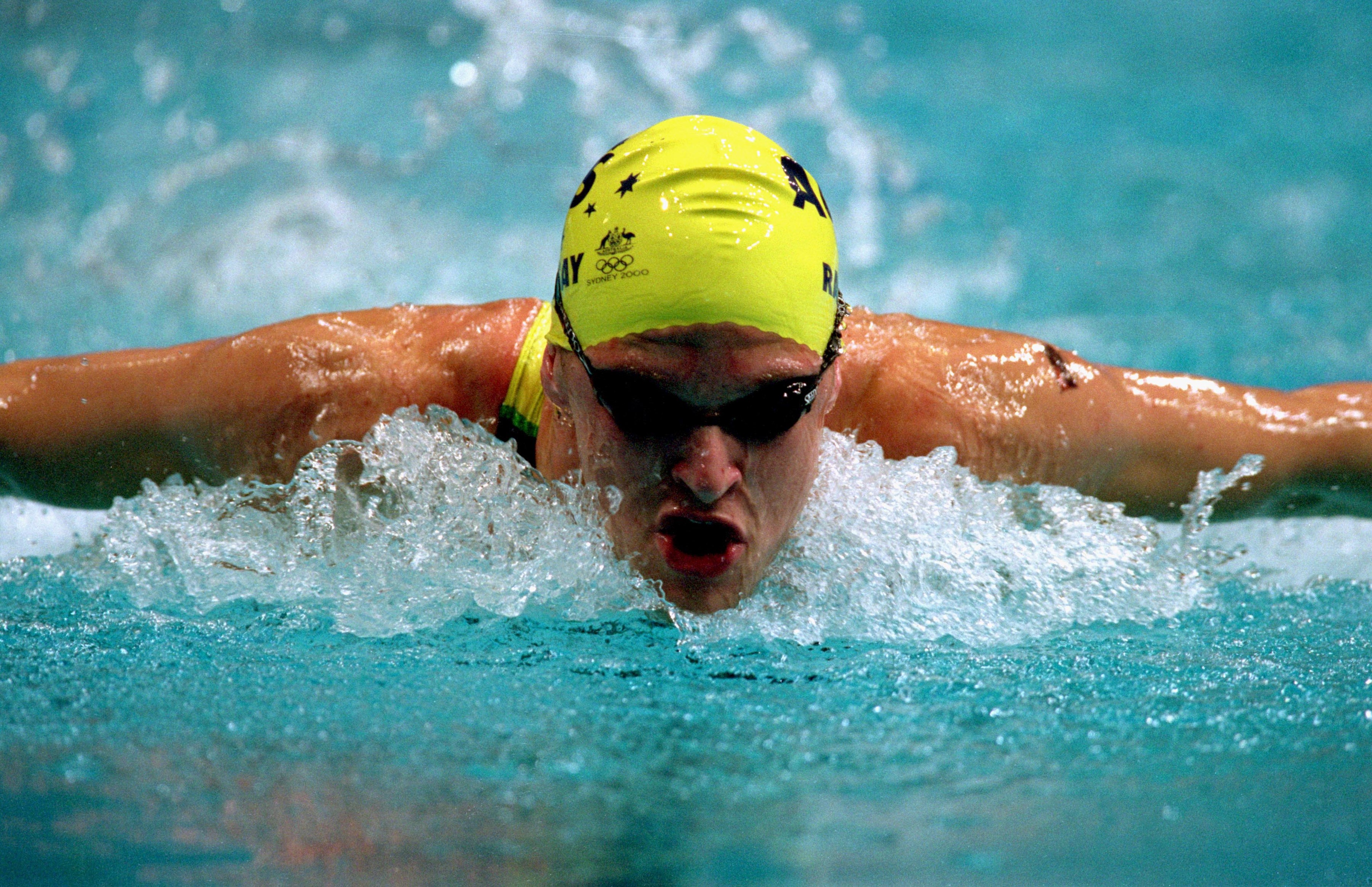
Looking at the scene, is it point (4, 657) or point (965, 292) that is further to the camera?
point (965, 292)

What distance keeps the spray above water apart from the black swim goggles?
0.16 meters

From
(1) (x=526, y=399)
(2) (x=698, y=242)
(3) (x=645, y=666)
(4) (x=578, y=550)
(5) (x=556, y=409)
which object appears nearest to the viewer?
(3) (x=645, y=666)

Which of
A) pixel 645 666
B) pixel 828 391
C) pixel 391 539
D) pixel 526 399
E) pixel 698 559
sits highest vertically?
pixel 526 399

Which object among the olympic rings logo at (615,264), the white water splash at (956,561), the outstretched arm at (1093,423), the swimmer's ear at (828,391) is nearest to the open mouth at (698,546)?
the white water splash at (956,561)

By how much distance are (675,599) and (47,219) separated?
15.0 feet

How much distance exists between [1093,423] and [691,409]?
3.16 ft

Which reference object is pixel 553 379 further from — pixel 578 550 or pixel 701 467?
pixel 701 467

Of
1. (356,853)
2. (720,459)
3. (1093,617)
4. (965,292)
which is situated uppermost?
(965,292)

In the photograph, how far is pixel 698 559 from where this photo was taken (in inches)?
81.7

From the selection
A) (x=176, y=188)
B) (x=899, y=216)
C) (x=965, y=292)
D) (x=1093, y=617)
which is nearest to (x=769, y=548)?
(x=1093, y=617)

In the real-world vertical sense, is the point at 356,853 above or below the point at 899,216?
below

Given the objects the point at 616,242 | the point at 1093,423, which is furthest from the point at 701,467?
the point at 1093,423

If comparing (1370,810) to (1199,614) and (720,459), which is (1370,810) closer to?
(1199,614)

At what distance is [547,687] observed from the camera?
1.81 m
